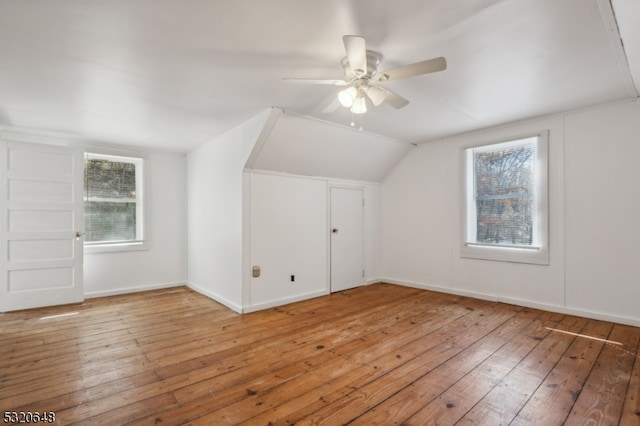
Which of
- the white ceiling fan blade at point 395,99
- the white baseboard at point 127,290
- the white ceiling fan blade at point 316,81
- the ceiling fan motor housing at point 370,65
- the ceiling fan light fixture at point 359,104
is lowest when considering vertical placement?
the white baseboard at point 127,290

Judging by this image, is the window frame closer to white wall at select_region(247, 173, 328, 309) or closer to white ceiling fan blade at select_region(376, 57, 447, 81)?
white wall at select_region(247, 173, 328, 309)

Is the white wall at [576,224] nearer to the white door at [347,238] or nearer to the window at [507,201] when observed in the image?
the window at [507,201]

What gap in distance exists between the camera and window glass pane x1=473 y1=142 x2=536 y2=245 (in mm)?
3764

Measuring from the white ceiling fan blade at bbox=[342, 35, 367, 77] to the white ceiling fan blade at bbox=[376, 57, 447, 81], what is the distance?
6.4 inches

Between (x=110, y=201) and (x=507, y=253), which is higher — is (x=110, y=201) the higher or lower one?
the higher one

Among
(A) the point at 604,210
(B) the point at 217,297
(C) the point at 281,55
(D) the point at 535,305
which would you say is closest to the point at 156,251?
(B) the point at 217,297

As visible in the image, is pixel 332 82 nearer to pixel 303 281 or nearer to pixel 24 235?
pixel 303 281

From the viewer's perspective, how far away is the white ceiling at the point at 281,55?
1693 mm

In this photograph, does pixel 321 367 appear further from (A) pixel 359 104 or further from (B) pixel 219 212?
(B) pixel 219 212

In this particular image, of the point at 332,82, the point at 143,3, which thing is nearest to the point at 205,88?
the point at 143,3

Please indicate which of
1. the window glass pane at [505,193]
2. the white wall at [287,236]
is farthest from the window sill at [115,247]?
the window glass pane at [505,193]

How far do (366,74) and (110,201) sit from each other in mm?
4466

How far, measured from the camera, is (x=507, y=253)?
387cm

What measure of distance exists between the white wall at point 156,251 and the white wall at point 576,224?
169 inches
